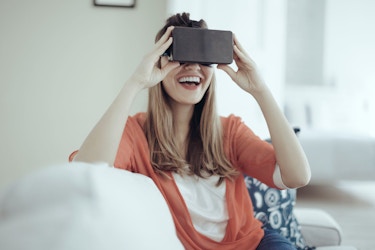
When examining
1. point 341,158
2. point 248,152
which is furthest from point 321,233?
point 341,158

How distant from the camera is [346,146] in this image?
2.91 metres

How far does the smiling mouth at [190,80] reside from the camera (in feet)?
3.43

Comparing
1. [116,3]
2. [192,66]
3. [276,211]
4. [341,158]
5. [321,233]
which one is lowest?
[341,158]

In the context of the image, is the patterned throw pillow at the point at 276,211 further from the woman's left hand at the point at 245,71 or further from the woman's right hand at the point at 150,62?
the woman's right hand at the point at 150,62

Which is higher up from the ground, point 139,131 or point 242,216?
point 139,131

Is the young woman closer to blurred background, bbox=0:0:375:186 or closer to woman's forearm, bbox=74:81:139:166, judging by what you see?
woman's forearm, bbox=74:81:139:166

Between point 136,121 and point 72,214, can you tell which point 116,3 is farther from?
point 72,214

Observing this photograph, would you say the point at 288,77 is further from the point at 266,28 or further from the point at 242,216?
the point at 242,216

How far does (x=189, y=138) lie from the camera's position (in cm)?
114

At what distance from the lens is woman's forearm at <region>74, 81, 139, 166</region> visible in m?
0.84

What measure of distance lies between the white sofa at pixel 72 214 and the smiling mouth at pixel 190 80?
0.64 metres

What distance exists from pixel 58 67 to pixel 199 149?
1.77 m

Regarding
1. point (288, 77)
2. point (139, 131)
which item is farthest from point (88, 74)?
point (288, 77)

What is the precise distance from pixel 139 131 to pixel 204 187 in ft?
0.79
